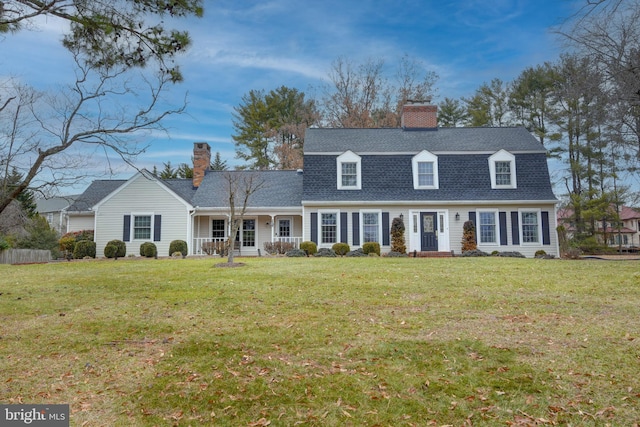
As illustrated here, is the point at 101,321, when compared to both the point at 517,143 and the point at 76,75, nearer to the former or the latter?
the point at 76,75

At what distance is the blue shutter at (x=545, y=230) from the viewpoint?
2034 centimetres

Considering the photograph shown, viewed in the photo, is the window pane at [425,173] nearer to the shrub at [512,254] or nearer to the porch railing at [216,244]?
the shrub at [512,254]

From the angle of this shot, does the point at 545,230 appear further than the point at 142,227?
No

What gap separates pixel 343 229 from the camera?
20359 mm

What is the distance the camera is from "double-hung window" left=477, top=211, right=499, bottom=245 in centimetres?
2034

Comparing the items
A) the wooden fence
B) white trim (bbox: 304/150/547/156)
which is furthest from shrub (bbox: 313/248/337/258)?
the wooden fence

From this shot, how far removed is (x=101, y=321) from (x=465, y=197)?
1766 cm

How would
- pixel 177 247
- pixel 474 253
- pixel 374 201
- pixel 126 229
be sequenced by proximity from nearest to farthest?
pixel 474 253
pixel 177 247
pixel 374 201
pixel 126 229

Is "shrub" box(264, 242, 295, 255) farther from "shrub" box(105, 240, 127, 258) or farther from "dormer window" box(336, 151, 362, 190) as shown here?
"shrub" box(105, 240, 127, 258)

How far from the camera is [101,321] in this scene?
6.41m

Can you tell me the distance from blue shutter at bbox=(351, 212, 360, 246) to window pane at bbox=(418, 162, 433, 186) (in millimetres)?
3674
